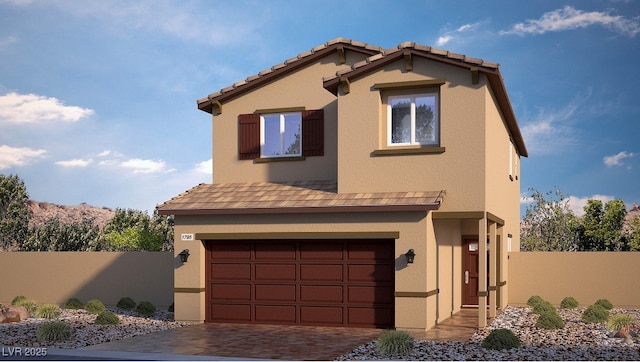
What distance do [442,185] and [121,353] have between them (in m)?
8.41

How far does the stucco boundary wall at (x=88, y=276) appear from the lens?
25.0m

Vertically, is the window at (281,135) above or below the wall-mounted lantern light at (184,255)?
above

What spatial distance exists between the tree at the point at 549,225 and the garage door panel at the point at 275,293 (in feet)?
81.1

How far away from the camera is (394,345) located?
538 inches

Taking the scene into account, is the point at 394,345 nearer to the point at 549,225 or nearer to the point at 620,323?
the point at 620,323

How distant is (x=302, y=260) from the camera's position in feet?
60.5

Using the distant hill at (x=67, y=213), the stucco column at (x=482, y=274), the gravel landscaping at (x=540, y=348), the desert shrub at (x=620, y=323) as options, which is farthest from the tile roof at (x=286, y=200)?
the distant hill at (x=67, y=213)

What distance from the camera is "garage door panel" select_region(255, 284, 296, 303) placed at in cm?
1845

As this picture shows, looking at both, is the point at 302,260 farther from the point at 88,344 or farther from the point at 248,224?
the point at 88,344

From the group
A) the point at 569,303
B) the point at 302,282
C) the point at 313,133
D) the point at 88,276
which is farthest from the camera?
the point at 88,276

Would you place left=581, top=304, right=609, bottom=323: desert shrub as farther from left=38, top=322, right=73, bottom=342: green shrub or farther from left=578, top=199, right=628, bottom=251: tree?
left=578, top=199, right=628, bottom=251: tree

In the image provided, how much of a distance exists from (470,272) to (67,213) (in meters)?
64.4

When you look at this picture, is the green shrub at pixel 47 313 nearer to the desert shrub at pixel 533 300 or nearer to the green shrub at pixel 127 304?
the green shrub at pixel 127 304

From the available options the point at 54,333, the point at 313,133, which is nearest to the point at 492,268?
the point at 313,133
